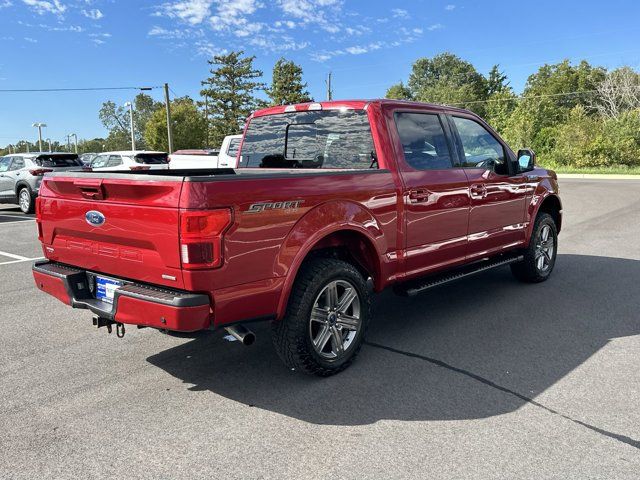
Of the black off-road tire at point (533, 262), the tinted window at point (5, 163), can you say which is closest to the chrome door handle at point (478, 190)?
the black off-road tire at point (533, 262)

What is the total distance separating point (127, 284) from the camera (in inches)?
130

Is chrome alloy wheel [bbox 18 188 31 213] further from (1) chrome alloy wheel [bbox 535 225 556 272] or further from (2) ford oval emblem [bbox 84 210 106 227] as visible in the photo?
(1) chrome alloy wheel [bbox 535 225 556 272]

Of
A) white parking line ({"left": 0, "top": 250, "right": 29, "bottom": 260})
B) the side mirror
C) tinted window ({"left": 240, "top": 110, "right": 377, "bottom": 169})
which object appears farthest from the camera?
white parking line ({"left": 0, "top": 250, "right": 29, "bottom": 260})

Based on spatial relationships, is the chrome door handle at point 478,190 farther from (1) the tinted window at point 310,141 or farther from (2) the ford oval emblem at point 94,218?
(2) the ford oval emblem at point 94,218

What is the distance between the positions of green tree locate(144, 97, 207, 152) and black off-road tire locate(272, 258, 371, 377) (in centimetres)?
5329

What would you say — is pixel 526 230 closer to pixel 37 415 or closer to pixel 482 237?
pixel 482 237

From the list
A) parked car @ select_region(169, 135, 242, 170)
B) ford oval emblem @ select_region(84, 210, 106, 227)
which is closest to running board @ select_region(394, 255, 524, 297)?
ford oval emblem @ select_region(84, 210, 106, 227)

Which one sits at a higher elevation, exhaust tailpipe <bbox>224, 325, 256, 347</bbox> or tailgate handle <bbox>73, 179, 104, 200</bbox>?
tailgate handle <bbox>73, 179, 104, 200</bbox>

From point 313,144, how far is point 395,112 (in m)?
0.78

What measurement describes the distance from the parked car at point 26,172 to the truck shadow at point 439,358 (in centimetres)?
1264

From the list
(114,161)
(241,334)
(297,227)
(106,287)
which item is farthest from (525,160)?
(114,161)

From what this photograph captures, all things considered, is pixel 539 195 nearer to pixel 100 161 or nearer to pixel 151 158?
pixel 151 158

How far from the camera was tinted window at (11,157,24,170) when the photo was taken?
→ 601 inches

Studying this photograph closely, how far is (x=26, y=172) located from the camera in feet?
49.3
